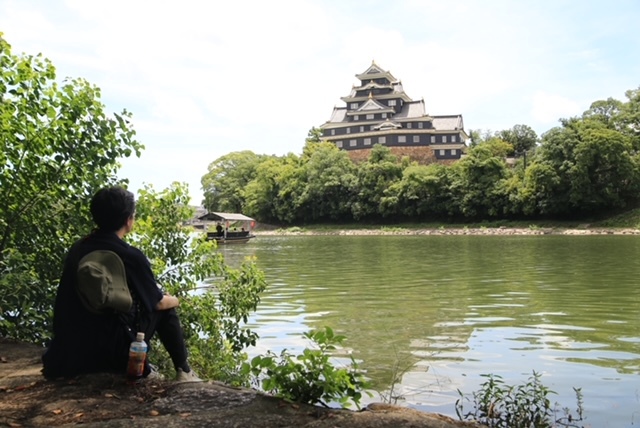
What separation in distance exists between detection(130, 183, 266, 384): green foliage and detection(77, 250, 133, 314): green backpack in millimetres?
2146

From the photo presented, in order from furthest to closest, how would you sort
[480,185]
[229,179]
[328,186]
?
[229,179] < [328,186] < [480,185]

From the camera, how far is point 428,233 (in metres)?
43.2

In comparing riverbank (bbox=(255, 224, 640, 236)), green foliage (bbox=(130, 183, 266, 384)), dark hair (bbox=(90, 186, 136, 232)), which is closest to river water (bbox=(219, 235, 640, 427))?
green foliage (bbox=(130, 183, 266, 384))

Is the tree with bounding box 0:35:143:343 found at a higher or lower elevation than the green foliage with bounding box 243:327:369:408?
higher

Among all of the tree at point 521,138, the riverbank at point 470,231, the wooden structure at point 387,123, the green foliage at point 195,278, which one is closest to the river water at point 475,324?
the green foliage at point 195,278

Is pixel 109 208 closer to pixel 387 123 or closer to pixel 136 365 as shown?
pixel 136 365

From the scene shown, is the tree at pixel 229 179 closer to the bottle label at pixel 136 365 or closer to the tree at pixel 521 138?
the tree at pixel 521 138

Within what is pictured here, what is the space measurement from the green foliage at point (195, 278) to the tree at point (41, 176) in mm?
619

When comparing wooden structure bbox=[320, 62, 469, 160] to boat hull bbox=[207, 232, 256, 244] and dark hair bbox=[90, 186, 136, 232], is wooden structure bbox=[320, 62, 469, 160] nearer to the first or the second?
boat hull bbox=[207, 232, 256, 244]

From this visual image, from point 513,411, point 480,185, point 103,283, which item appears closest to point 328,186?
point 480,185

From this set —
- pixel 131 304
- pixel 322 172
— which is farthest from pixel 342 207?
pixel 131 304

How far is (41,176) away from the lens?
14.7 feet

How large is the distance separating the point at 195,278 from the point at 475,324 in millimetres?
4851

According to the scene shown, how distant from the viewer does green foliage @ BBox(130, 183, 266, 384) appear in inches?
201
